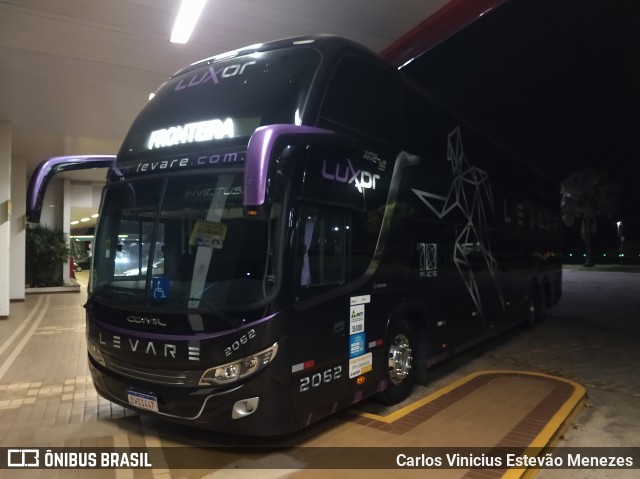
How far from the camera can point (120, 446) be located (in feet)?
15.6

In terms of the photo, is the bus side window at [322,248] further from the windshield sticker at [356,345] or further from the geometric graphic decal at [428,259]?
the geometric graphic decal at [428,259]

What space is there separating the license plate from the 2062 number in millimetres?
1321

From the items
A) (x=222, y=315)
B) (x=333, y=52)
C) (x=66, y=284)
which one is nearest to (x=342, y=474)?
(x=222, y=315)

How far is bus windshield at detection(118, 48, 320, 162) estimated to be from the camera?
459 cm

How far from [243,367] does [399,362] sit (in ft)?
8.47

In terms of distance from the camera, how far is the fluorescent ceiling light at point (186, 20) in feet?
23.7

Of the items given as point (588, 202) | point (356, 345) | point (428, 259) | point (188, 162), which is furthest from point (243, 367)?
point (588, 202)

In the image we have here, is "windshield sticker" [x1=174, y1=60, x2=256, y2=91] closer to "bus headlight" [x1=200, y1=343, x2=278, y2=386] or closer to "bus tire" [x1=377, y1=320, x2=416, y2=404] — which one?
"bus headlight" [x1=200, y1=343, x2=278, y2=386]

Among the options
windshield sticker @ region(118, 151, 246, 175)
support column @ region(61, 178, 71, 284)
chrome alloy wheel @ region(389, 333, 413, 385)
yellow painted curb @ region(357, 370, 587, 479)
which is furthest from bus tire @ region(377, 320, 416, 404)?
support column @ region(61, 178, 71, 284)

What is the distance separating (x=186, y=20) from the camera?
7.67 metres

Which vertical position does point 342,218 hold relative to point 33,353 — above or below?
above

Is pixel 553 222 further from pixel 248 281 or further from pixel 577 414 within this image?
pixel 248 281

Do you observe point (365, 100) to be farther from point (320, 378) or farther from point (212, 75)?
point (320, 378)

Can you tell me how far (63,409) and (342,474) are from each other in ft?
11.9
